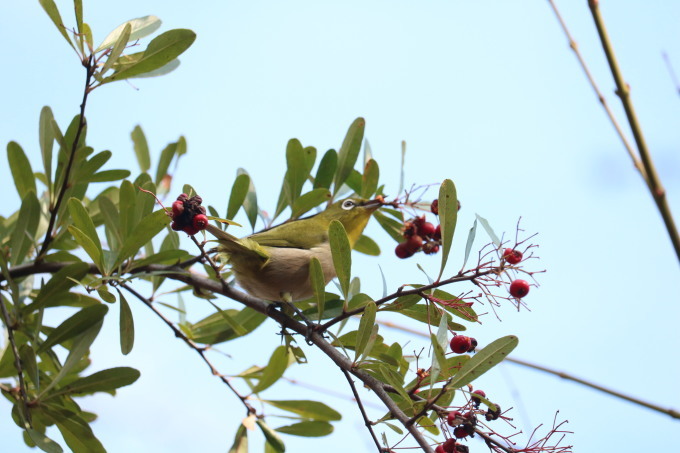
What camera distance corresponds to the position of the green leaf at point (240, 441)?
3934mm

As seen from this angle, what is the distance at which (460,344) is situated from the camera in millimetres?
3139

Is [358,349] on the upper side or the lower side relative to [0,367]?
lower

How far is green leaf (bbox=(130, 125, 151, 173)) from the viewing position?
5.28m

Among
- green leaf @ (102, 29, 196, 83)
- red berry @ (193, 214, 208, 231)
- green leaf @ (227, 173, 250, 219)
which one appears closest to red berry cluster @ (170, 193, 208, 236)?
red berry @ (193, 214, 208, 231)

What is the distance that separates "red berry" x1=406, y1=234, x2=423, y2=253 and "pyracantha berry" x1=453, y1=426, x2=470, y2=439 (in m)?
1.57

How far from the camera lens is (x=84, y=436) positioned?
140 inches

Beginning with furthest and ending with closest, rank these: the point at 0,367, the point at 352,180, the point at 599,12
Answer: the point at 352,180, the point at 0,367, the point at 599,12

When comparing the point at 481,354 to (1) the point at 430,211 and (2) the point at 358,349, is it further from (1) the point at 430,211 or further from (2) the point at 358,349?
(1) the point at 430,211

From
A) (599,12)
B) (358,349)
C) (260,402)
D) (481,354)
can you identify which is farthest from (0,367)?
(599,12)

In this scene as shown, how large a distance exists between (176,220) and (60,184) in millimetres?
1675

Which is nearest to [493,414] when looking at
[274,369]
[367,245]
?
[274,369]

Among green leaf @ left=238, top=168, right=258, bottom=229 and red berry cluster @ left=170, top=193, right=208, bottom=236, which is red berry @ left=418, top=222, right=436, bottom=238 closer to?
green leaf @ left=238, top=168, right=258, bottom=229

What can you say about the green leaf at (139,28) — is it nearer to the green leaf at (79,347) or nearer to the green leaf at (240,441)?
the green leaf at (79,347)

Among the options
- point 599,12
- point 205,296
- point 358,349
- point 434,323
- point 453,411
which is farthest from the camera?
point 205,296
